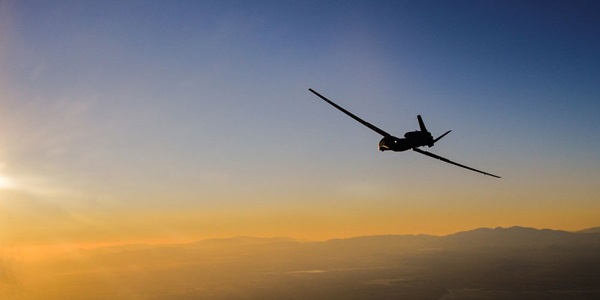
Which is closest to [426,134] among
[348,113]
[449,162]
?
[449,162]

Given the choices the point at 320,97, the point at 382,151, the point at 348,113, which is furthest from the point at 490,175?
the point at 320,97

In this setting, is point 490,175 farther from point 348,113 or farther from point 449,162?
point 348,113

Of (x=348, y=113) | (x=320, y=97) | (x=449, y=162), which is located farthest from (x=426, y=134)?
(x=320, y=97)

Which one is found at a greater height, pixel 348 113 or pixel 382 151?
pixel 348 113

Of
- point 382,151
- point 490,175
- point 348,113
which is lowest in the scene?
point 490,175

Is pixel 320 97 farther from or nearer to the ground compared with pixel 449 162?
farther from the ground

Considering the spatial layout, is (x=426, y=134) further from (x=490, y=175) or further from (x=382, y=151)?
(x=490, y=175)

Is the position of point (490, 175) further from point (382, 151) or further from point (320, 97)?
point (320, 97)
